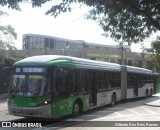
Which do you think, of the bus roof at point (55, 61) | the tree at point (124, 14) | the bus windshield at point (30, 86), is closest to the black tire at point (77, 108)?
the bus roof at point (55, 61)

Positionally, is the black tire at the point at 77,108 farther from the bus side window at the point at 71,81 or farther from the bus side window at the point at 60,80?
the bus side window at the point at 60,80

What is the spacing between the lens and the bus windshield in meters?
13.9

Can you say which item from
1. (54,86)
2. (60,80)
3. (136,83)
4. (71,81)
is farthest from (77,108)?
(136,83)

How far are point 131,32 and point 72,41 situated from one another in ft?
186

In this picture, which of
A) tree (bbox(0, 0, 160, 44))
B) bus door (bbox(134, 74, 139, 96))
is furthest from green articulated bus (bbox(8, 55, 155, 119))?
bus door (bbox(134, 74, 139, 96))

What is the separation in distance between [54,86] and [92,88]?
4654 mm

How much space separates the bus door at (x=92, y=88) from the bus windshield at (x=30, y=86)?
4544 mm

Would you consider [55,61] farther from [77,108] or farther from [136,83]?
[136,83]

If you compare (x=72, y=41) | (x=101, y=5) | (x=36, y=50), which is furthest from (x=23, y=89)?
(x=72, y=41)

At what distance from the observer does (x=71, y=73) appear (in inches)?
632

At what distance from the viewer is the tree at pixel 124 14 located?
23.2 feet

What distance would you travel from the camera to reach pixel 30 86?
46.2 ft

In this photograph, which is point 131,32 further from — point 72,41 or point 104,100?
point 72,41

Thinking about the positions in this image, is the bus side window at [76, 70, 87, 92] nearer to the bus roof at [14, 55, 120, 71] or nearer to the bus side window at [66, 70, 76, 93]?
the bus roof at [14, 55, 120, 71]
